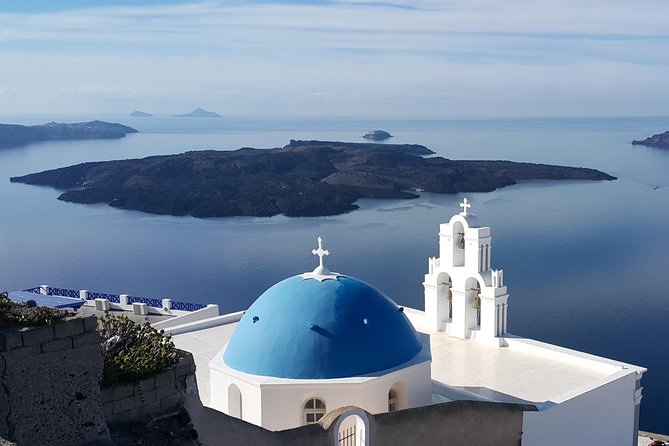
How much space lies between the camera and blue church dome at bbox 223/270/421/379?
908cm

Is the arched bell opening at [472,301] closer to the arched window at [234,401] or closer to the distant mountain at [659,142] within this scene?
the arched window at [234,401]

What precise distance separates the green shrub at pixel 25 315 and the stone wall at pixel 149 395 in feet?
2.89

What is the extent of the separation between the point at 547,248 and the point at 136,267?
822 inches

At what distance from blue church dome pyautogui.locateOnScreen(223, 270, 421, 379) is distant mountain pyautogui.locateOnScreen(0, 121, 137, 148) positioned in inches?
4864

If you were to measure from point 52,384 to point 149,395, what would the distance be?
111 centimetres

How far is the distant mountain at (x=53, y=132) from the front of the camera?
12656 centimetres

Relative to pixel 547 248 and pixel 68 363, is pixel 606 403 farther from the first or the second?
pixel 547 248

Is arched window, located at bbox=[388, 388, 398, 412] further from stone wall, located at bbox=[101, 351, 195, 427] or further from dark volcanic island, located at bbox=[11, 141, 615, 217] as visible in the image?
dark volcanic island, located at bbox=[11, 141, 615, 217]

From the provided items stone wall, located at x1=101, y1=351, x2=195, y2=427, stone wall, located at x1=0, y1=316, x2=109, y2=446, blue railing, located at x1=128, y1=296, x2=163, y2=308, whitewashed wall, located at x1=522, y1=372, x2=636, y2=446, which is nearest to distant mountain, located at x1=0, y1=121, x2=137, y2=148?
blue railing, located at x1=128, y1=296, x2=163, y2=308

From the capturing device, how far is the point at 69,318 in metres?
4.87

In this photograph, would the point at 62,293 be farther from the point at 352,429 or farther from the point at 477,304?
the point at 352,429

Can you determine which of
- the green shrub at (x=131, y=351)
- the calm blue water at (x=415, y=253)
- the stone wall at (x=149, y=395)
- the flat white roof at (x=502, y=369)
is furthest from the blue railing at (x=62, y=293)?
the stone wall at (x=149, y=395)

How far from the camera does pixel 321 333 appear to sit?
30.1ft

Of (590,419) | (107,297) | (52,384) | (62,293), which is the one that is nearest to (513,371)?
(590,419)
